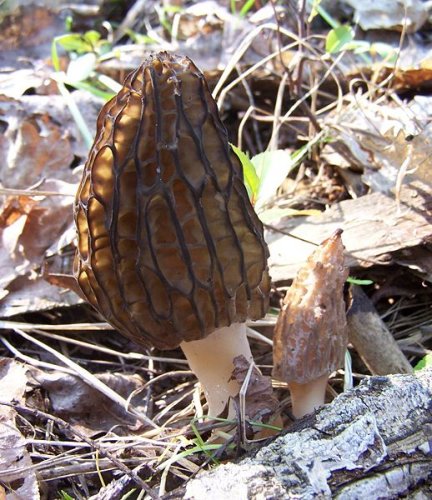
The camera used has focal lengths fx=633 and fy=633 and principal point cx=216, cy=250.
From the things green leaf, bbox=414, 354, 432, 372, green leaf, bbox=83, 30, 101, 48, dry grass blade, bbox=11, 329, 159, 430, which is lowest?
dry grass blade, bbox=11, 329, 159, 430

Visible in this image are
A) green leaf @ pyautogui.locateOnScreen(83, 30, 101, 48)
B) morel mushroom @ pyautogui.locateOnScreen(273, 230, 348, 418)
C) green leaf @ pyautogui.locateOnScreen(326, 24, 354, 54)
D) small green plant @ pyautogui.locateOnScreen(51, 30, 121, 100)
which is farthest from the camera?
green leaf @ pyautogui.locateOnScreen(83, 30, 101, 48)

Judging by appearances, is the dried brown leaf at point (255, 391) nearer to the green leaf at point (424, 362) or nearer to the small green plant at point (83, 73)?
the green leaf at point (424, 362)

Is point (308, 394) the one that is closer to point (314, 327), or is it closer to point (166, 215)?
point (314, 327)

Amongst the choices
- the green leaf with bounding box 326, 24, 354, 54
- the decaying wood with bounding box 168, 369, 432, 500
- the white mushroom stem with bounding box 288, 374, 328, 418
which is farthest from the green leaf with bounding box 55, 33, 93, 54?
the decaying wood with bounding box 168, 369, 432, 500

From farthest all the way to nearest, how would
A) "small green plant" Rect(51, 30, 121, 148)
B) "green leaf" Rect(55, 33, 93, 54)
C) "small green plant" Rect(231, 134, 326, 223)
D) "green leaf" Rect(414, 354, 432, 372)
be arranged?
"green leaf" Rect(55, 33, 93, 54) < "small green plant" Rect(51, 30, 121, 148) < "small green plant" Rect(231, 134, 326, 223) < "green leaf" Rect(414, 354, 432, 372)

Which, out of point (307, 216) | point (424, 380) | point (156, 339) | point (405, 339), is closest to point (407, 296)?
point (405, 339)

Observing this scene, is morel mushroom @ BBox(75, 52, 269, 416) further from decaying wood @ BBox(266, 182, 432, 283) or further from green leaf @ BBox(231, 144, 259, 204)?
decaying wood @ BBox(266, 182, 432, 283)
